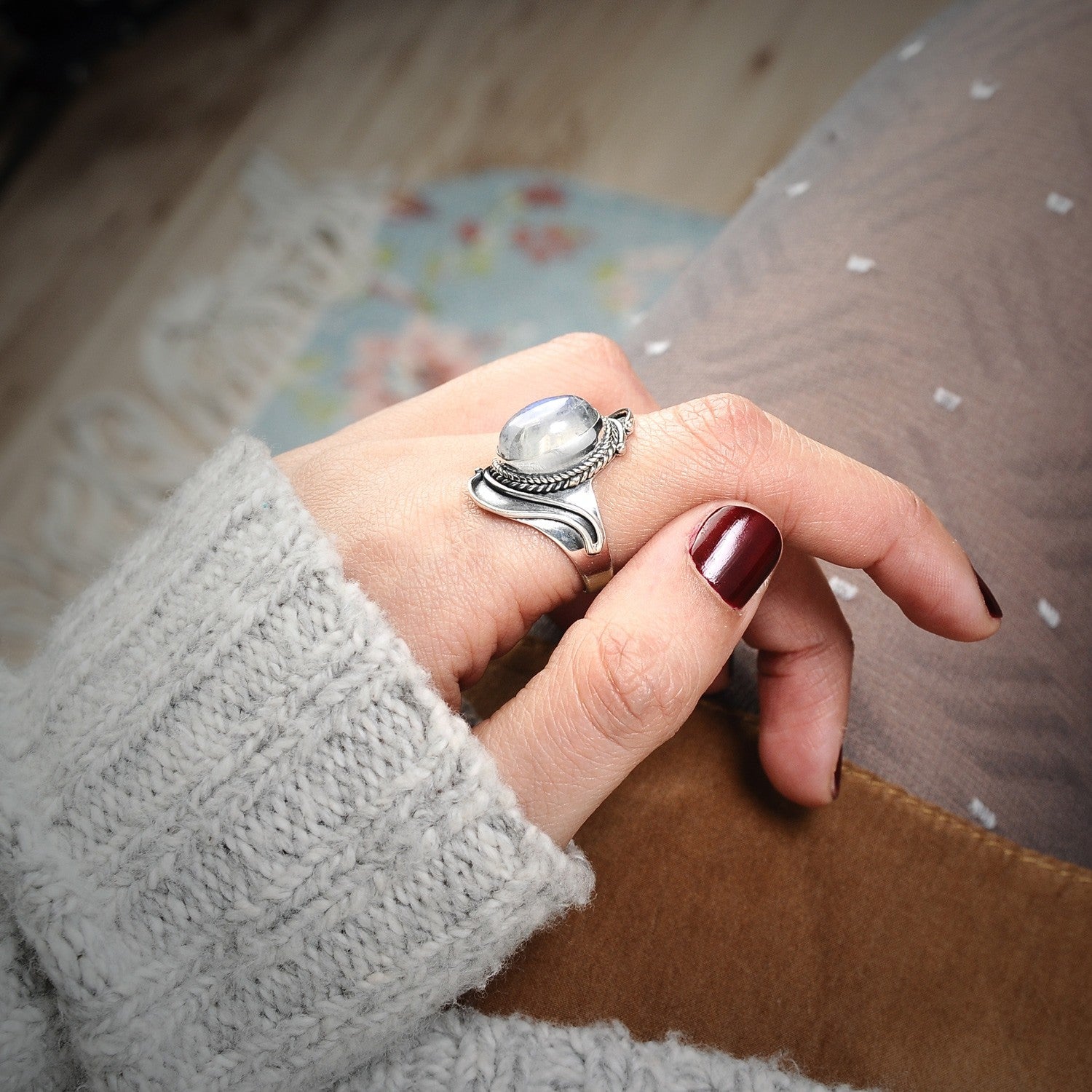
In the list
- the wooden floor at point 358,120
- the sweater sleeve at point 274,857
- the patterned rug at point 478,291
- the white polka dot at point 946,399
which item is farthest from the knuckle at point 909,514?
the wooden floor at point 358,120

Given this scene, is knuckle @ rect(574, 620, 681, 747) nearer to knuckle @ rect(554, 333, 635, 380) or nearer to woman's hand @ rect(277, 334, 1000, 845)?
woman's hand @ rect(277, 334, 1000, 845)

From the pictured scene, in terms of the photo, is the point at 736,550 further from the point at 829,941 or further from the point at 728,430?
the point at 829,941

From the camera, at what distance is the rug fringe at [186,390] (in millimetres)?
1917

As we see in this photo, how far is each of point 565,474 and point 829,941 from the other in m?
0.43

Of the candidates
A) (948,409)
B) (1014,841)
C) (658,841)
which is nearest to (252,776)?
(658,841)

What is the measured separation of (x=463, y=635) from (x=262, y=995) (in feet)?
0.97

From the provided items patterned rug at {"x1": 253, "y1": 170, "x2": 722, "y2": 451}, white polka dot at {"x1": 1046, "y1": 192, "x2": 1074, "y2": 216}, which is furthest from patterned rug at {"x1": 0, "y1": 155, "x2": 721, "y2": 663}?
white polka dot at {"x1": 1046, "y1": 192, "x2": 1074, "y2": 216}

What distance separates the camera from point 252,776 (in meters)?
0.62

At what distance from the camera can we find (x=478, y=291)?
6.75 feet

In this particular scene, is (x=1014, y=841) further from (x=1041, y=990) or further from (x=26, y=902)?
(x=26, y=902)

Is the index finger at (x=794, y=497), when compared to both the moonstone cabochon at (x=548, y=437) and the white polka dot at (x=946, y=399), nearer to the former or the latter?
the moonstone cabochon at (x=548, y=437)

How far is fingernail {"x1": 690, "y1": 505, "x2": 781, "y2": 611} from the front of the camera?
66 cm

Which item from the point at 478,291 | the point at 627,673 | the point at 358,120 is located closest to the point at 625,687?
the point at 627,673

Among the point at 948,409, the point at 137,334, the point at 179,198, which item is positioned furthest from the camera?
the point at 179,198
